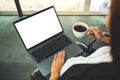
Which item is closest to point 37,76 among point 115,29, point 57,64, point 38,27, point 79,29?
point 57,64

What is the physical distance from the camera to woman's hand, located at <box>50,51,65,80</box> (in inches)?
37.2

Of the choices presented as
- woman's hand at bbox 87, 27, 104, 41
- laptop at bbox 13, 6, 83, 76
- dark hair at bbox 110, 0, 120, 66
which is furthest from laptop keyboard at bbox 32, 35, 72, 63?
dark hair at bbox 110, 0, 120, 66

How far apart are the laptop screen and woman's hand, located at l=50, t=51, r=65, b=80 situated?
0.50ft

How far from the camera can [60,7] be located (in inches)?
58.1

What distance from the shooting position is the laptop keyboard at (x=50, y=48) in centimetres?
110

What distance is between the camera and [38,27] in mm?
1143

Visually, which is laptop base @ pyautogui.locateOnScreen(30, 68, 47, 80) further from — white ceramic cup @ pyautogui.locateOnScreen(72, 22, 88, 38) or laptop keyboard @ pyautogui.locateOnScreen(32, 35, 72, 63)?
white ceramic cup @ pyautogui.locateOnScreen(72, 22, 88, 38)

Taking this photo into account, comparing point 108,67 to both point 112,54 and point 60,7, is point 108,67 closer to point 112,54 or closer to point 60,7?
point 112,54

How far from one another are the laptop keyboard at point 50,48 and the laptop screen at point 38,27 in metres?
0.04

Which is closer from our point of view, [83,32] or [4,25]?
[83,32]

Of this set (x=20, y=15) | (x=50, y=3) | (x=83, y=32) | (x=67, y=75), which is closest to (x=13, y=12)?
(x=20, y=15)

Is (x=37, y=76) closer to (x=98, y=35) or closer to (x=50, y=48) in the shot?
(x=50, y=48)

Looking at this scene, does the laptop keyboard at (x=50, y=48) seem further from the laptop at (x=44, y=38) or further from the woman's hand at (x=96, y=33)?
the woman's hand at (x=96, y=33)

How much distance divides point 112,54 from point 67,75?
0.79 feet
